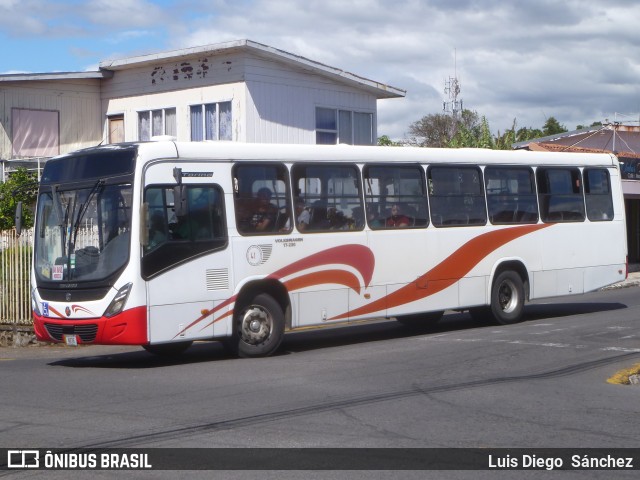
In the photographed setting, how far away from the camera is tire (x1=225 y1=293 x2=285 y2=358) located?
14.3m

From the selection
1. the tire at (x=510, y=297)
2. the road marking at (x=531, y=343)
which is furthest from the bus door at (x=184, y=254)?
the tire at (x=510, y=297)

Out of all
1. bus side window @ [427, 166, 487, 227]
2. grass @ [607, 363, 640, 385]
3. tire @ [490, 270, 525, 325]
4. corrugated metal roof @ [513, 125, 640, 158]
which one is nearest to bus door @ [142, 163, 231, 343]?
bus side window @ [427, 166, 487, 227]

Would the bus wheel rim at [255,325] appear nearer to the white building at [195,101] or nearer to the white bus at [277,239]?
the white bus at [277,239]

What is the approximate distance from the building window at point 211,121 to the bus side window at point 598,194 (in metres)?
9.65

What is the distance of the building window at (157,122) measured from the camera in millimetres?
27031

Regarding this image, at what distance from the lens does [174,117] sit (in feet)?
88.3

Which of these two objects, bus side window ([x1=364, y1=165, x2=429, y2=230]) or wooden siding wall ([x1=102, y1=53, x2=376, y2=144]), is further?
wooden siding wall ([x1=102, y1=53, x2=376, y2=144])

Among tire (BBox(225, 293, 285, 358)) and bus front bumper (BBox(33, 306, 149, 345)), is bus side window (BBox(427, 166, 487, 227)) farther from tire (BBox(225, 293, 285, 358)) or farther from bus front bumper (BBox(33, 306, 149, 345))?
bus front bumper (BBox(33, 306, 149, 345))

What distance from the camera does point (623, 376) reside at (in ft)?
39.2

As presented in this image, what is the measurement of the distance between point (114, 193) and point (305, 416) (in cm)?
531

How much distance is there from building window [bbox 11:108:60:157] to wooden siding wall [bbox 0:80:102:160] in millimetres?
138

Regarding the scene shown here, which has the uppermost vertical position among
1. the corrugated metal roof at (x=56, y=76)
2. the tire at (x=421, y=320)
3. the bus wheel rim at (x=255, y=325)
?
the corrugated metal roof at (x=56, y=76)

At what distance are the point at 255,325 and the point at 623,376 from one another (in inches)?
206

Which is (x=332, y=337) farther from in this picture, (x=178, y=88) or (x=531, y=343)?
(x=178, y=88)
